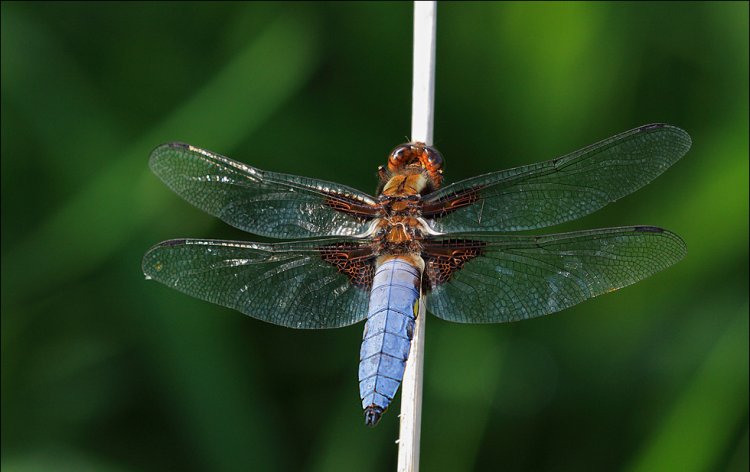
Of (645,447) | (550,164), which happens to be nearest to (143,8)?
(550,164)

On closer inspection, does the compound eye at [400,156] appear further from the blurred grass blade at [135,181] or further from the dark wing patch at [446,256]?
the blurred grass blade at [135,181]

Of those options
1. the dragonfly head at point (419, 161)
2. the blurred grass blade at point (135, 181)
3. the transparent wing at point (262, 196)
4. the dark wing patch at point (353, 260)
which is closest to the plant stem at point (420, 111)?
the dragonfly head at point (419, 161)

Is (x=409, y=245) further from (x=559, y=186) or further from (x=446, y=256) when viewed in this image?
(x=559, y=186)

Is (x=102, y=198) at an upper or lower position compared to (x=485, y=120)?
lower

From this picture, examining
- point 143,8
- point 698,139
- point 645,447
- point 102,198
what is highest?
point 143,8

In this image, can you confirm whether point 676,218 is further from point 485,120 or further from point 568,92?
point 485,120

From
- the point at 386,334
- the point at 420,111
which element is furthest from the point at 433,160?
the point at 386,334

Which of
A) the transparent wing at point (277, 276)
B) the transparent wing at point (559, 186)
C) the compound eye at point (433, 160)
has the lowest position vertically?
the transparent wing at point (277, 276)
